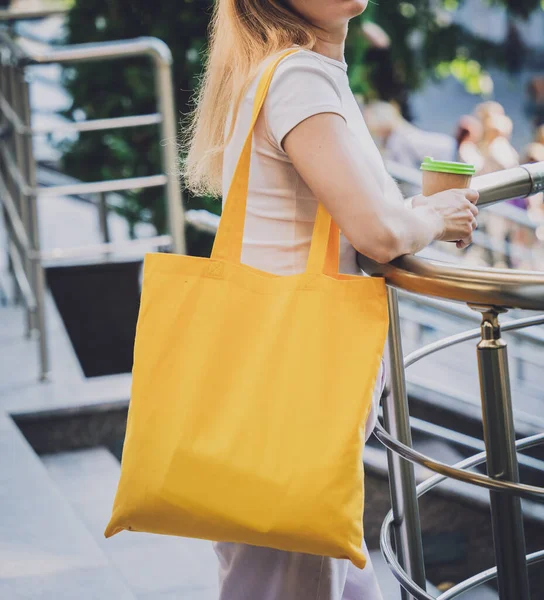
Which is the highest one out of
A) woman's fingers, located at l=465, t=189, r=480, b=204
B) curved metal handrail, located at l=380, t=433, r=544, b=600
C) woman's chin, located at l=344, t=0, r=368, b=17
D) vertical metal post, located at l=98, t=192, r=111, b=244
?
woman's chin, located at l=344, t=0, r=368, b=17

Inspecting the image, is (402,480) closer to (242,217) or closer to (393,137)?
(242,217)

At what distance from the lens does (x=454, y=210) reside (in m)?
1.23

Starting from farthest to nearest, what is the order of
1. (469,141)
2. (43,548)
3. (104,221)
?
(469,141) → (104,221) → (43,548)

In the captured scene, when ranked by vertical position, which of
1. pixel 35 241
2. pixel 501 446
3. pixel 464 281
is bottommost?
pixel 35 241

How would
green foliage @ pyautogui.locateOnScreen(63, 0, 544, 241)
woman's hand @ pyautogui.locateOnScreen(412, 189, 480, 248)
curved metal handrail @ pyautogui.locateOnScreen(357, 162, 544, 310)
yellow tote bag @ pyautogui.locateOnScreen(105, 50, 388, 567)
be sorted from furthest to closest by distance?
green foliage @ pyautogui.locateOnScreen(63, 0, 544, 241), woman's hand @ pyautogui.locateOnScreen(412, 189, 480, 248), yellow tote bag @ pyautogui.locateOnScreen(105, 50, 388, 567), curved metal handrail @ pyautogui.locateOnScreen(357, 162, 544, 310)

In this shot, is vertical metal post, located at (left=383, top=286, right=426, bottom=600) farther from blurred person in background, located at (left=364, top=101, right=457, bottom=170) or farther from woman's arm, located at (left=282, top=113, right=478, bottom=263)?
blurred person in background, located at (left=364, top=101, right=457, bottom=170)

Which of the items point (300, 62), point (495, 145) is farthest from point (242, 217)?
point (495, 145)

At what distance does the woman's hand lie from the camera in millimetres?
1223

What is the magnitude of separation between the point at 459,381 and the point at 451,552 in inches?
45.6

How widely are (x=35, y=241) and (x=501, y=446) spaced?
2.81 m

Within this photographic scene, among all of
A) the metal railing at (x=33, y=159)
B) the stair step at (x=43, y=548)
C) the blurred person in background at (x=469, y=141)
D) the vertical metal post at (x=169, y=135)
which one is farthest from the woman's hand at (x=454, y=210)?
the blurred person in background at (x=469, y=141)

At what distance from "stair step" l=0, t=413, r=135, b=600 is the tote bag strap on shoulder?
102 centimetres

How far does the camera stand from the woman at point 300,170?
3.66 ft

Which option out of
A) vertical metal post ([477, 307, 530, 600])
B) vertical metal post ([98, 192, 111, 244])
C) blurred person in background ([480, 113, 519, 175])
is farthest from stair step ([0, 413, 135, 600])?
blurred person in background ([480, 113, 519, 175])
